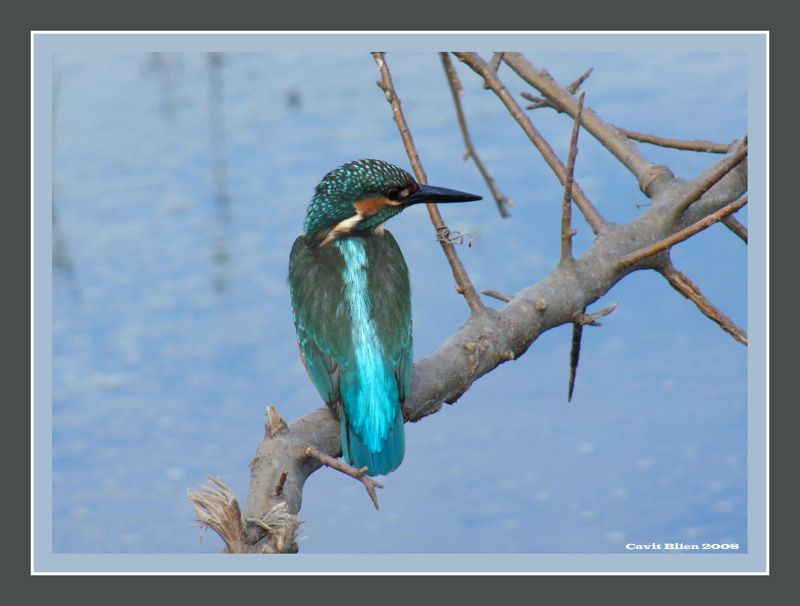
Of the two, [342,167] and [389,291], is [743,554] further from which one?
[342,167]

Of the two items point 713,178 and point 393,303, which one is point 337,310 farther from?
point 713,178

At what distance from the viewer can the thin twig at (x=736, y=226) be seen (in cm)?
295

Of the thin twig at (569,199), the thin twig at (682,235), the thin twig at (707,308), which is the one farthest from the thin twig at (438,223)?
the thin twig at (707,308)

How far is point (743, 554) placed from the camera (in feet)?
9.06

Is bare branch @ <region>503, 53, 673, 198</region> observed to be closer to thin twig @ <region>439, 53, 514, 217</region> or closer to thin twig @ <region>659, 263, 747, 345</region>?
thin twig @ <region>439, 53, 514, 217</region>

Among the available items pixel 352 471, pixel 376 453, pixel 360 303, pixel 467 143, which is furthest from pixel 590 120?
pixel 352 471

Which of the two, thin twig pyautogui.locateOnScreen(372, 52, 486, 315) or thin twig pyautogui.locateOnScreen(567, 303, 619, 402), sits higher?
thin twig pyautogui.locateOnScreen(372, 52, 486, 315)

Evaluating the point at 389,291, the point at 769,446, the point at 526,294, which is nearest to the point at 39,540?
the point at 389,291

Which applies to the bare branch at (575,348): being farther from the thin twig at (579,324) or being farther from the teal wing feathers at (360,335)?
the teal wing feathers at (360,335)

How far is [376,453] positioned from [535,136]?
0.87 metres

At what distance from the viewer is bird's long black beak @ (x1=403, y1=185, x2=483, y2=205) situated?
3.01 m

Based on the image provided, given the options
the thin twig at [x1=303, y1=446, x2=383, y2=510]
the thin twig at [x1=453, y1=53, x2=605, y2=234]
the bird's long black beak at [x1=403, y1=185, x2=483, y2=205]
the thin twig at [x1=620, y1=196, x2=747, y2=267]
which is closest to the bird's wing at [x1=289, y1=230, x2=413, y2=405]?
the bird's long black beak at [x1=403, y1=185, x2=483, y2=205]

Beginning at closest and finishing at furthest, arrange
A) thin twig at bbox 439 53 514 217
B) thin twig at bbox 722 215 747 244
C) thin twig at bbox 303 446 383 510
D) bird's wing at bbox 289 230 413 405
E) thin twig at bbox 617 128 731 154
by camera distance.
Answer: thin twig at bbox 303 446 383 510 → bird's wing at bbox 289 230 413 405 → thin twig at bbox 722 215 747 244 → thin twig at bbox 617 128 731 154 → thin twig at bbox 439 53 514 217

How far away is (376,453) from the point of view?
2.71m
